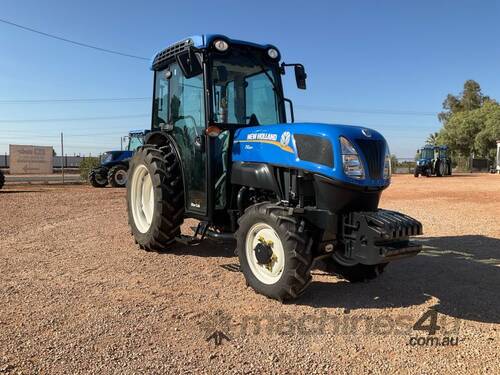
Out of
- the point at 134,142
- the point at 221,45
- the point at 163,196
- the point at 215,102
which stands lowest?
the point at 163,196

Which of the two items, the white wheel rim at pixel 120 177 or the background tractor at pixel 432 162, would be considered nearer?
the white wheel rim at pixel 120 177

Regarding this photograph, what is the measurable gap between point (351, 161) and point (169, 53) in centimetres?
326

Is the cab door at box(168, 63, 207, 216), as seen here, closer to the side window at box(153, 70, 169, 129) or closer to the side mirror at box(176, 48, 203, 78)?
the side window at box(153, 70, 169, 129)

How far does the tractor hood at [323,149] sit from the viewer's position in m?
4.29

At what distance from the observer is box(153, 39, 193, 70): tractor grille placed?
587 cm

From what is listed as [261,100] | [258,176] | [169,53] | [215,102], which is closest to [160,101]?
[169,53]

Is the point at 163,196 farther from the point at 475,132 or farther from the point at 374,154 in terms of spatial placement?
the point at 475,132

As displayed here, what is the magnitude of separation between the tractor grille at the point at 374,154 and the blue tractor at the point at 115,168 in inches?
699

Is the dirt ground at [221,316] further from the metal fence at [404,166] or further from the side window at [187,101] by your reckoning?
the metal fence at [404,166]

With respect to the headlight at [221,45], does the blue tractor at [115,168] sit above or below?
below

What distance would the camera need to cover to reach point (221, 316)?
4.05 meters

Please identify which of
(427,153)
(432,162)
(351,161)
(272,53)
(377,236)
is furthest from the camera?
(427,153)

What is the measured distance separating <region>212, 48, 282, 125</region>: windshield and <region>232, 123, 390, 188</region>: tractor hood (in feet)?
3.02

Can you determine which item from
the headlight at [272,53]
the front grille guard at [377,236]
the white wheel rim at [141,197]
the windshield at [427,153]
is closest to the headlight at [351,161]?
the front grille guard at [377,236]
